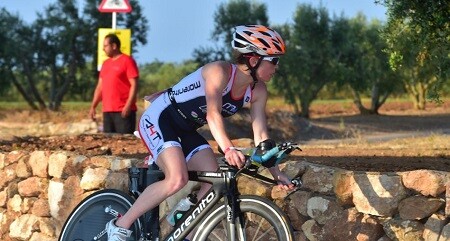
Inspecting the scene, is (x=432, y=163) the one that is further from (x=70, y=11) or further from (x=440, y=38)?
(x=70, y=11)

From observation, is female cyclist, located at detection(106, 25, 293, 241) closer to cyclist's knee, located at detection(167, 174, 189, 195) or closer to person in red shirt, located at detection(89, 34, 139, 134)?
cyclist's knee, located at detection(167, 174, 189, 195)

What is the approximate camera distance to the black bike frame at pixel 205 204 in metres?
6.20

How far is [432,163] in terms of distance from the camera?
944 cm

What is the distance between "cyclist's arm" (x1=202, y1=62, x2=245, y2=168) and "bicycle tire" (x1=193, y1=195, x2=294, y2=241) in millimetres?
271

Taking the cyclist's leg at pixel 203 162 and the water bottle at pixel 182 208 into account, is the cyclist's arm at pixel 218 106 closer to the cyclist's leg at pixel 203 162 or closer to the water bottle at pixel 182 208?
the cyclist's leg at pixel 203 162

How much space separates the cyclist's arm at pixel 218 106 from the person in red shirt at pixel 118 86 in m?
5.65

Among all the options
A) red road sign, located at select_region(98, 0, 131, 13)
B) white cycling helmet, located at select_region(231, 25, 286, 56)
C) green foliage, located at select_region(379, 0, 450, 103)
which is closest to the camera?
white cycling helmet, located at select_region(231, 25, 286, 56)

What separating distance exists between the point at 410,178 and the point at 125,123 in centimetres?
635

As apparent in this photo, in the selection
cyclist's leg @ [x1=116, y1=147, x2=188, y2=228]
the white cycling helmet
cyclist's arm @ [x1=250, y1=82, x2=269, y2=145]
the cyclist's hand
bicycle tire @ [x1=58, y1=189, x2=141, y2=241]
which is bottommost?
bicycle tire @ [x1=58, y1=189, x2=141, y2=241]

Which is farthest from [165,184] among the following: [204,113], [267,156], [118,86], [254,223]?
[118,86]

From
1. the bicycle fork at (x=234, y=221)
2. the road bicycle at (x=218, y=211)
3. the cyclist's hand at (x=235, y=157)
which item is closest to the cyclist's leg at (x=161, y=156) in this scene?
the road bicycle at (x=218, y=211)

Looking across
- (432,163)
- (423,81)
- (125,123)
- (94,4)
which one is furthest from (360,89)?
(432,163)

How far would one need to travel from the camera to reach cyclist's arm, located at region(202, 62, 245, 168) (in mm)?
5990

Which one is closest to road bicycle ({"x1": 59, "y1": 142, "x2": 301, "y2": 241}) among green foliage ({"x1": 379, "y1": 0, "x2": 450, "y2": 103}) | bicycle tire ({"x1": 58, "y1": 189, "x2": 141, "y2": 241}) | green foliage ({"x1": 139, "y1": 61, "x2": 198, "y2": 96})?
bicycle tire ({"x1": 58, "y1": 189, "x2": 141, "y2": 241})
